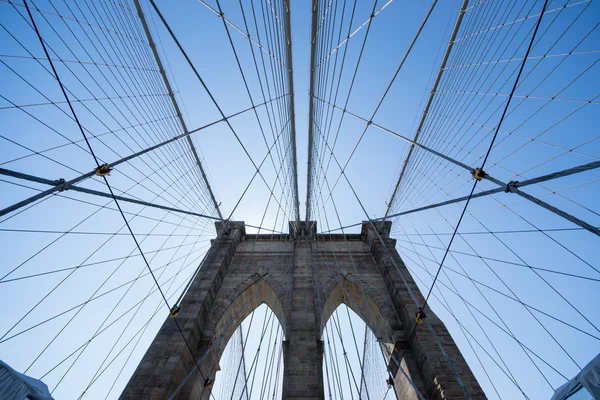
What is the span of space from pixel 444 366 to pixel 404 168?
22.8ft

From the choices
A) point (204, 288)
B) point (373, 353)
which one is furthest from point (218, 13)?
point (373, 353)

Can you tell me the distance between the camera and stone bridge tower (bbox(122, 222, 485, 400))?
6090 mm

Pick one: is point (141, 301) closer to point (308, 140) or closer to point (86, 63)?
point (86, 63)

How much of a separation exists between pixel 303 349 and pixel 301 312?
1.21 m

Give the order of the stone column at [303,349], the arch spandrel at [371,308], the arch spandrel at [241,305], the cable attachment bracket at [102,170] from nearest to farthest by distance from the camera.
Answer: the cable attachment bracket at [102,170] < the stone column at [303,349] < the arch spandrel at [371,308] < the arch spandrel at [241,305]

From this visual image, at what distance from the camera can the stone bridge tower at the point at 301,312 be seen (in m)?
6.09

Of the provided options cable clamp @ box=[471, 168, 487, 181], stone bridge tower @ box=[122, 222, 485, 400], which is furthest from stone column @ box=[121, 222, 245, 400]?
cable clamp @ box=[471, 168, 487, 181]

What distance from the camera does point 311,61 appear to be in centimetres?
737

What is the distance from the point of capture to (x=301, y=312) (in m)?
8.02

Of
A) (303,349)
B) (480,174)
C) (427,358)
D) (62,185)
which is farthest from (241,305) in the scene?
(480,174)

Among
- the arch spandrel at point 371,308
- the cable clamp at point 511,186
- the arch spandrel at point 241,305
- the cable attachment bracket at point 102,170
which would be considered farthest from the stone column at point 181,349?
the cable clamp at point 511,186

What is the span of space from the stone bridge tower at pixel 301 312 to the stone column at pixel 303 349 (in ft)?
0.08

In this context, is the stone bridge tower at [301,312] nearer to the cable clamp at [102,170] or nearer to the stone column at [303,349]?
the stone column at [303,349]

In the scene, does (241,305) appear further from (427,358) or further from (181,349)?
(427,358)
